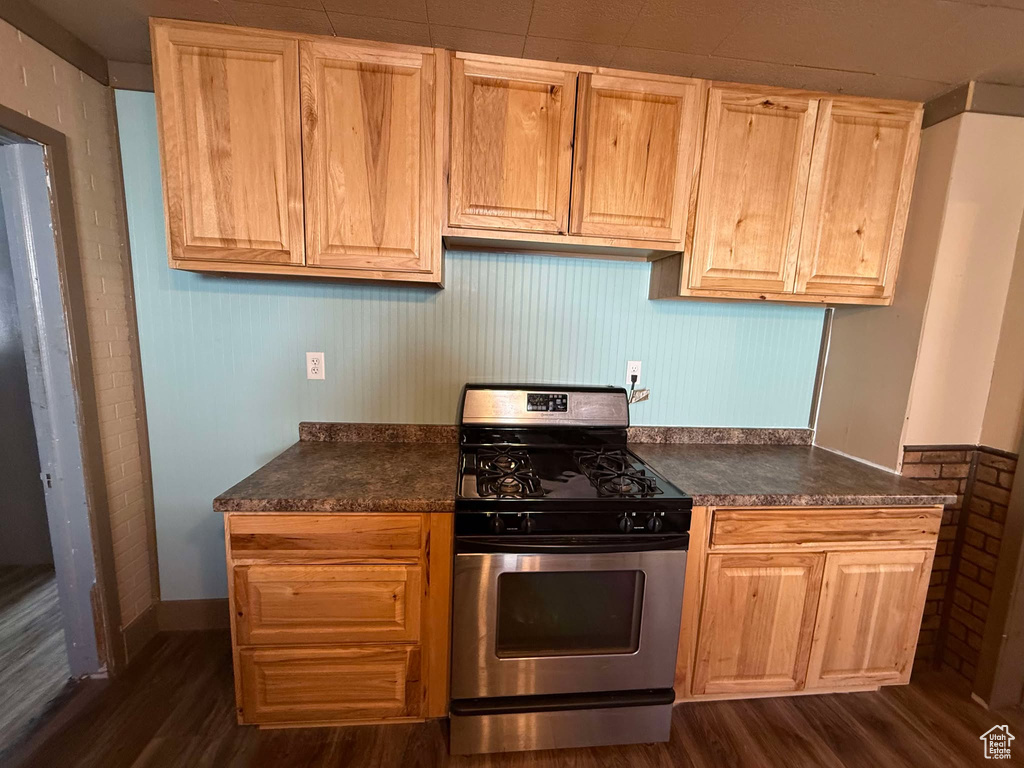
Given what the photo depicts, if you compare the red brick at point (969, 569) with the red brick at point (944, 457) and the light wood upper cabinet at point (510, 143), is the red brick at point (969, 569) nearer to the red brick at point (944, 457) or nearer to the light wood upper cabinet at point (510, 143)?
the red brick at point (944, 457)

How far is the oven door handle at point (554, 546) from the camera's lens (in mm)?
1322

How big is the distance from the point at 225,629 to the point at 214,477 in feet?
2.37

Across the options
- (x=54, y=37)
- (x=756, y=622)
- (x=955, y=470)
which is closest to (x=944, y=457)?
(x=955, y=470)

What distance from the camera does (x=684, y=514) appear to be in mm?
1398

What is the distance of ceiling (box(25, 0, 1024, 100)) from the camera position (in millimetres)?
1242

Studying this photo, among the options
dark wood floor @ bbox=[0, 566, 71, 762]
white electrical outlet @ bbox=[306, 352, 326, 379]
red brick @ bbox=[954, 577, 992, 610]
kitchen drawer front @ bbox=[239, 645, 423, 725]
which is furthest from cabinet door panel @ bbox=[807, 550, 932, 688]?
dark wood floor @ bbox=[0, 566, 71, 762]

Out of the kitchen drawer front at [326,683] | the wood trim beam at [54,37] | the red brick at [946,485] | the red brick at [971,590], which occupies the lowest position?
the kitchen drawer front at [326,683]

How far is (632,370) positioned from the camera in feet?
6.51

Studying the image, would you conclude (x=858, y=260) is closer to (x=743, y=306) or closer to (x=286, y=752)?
(x=743, y=306)

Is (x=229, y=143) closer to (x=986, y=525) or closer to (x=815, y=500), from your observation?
(x=815, y=500)

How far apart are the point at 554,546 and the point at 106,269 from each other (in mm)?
1988

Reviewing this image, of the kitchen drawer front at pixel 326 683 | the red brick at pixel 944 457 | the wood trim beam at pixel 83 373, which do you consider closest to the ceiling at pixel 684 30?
the wood trim beam at pixel 83 373

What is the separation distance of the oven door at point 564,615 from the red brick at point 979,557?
139 centimetres

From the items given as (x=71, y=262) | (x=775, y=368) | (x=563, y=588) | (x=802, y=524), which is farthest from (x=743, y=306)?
(x=71, y=262)
